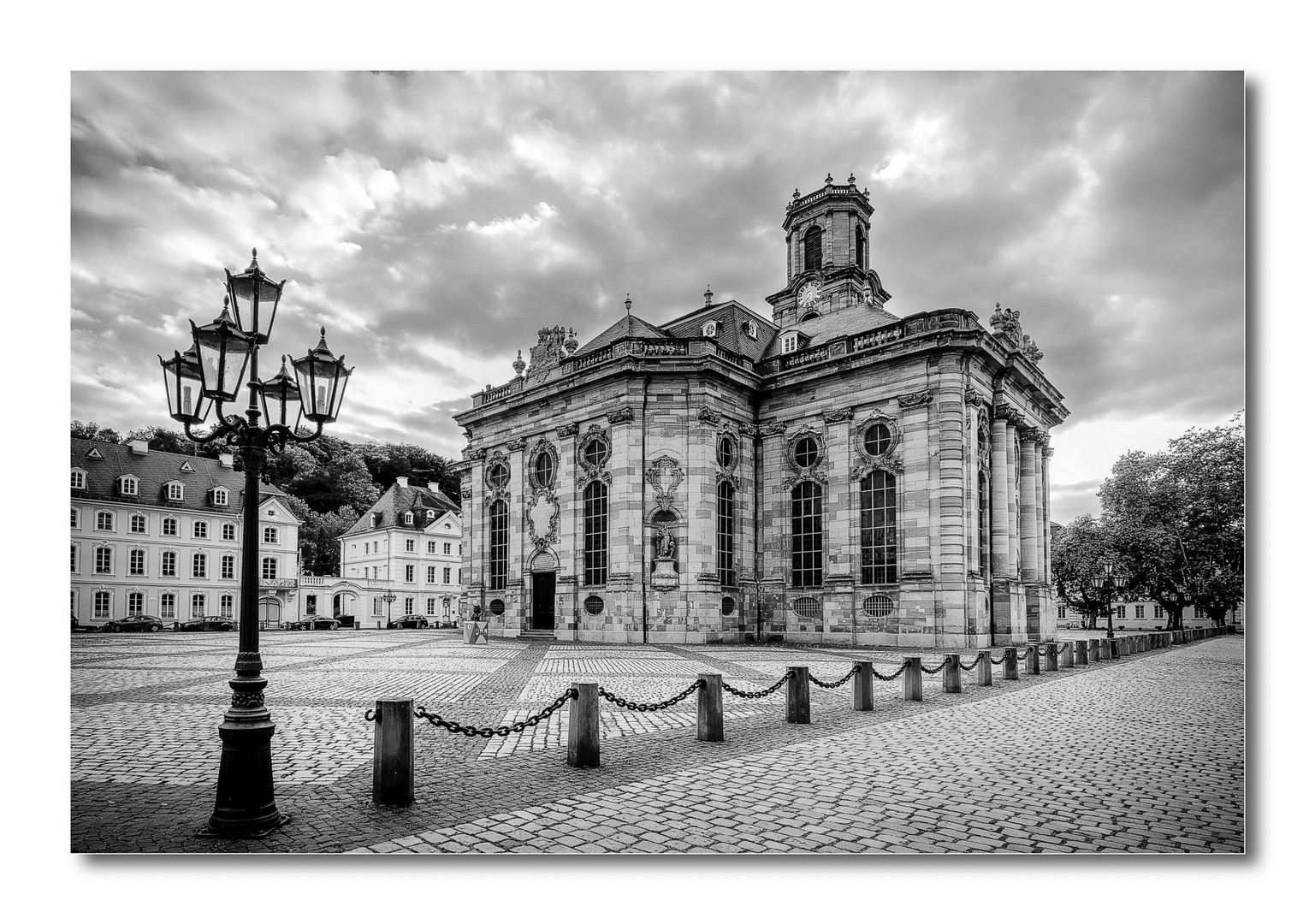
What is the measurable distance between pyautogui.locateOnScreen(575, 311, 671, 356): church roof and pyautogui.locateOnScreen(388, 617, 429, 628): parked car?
618 inches

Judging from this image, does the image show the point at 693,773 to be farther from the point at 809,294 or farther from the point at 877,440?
the point at 809,294

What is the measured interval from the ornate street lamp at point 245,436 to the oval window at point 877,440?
85.0ft

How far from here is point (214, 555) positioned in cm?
1332

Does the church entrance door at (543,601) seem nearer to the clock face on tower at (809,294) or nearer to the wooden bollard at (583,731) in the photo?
the clock face on tower at (809,294)

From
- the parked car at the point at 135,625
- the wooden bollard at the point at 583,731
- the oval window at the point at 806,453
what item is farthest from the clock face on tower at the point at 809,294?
the wooden bollard at the point at 583,731

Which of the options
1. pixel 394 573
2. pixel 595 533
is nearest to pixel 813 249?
pixel 595 533

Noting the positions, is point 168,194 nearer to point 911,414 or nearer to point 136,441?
point 136,441

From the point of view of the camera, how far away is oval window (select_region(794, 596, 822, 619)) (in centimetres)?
3120

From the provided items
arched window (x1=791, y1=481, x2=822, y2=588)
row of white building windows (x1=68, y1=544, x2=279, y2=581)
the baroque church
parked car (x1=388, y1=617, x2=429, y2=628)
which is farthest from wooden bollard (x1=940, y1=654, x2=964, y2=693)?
parked car (x1=388, y1=617, x2=429, y2=628)

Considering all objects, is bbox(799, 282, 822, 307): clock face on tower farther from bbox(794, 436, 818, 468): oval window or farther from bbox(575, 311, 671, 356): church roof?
bbox(794, 436, 818, 468): oval window

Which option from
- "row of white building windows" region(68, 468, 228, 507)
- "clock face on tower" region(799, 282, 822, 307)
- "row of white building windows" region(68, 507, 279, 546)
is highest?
"clock face on tower" region(799, 282, 822, 307)

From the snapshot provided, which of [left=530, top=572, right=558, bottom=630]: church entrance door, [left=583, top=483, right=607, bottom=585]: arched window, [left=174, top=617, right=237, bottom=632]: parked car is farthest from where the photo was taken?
[left=530, top=572, right=558, bottom=630]: church entrance door

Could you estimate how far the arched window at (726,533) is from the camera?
31.9 meters

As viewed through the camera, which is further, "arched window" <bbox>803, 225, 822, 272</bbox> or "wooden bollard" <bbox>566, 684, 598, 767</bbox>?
"arched window" <bbox>803, 225, 822, 272</bbox>
